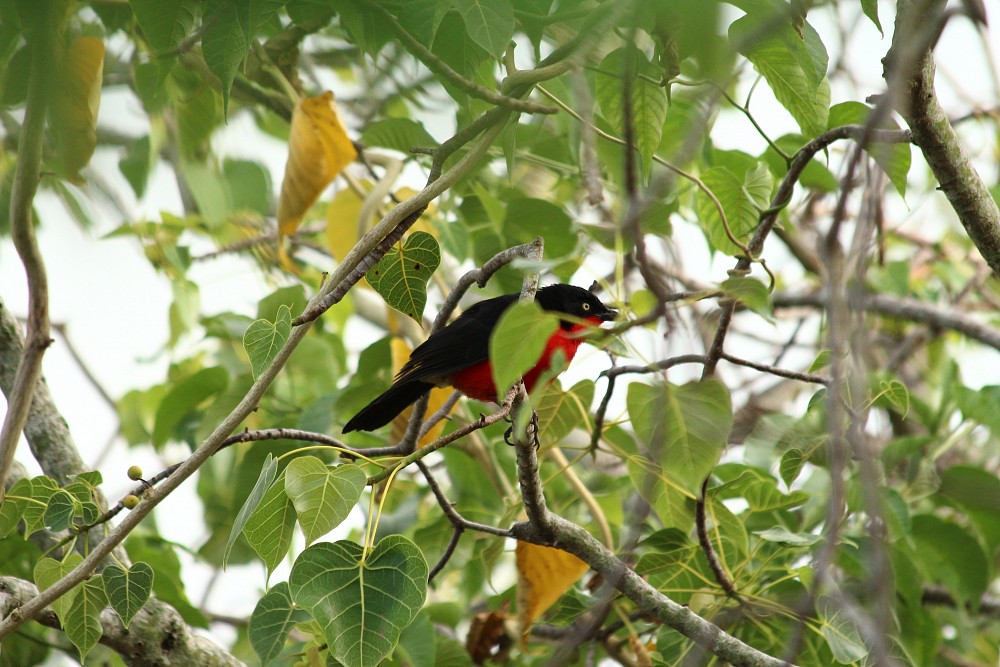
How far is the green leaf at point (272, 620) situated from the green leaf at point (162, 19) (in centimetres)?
135

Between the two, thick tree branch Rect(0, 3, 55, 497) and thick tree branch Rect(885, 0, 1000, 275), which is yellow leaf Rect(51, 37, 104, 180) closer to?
thick tree branch Rect(0, 3, 55, 497)

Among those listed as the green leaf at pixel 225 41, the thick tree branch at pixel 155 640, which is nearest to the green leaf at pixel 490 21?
the green leaf at pixel 225 41

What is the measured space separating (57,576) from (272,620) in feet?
1.62

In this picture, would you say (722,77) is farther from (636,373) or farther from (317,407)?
(317,407)

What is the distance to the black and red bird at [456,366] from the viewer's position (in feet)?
11.6

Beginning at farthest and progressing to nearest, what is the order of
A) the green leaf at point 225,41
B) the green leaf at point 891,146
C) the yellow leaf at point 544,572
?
the yellow leaf at point 544,572 < the green leaf at point 891,146 < the green leaf at point 225,41

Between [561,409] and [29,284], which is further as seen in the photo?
[561,409]

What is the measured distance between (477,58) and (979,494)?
2436 mm

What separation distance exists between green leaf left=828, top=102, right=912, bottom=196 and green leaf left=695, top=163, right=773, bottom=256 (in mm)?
293

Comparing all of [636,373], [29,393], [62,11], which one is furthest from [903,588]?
[62,11]

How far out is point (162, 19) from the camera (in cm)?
221

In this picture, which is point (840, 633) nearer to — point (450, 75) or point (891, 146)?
point (891, 146)

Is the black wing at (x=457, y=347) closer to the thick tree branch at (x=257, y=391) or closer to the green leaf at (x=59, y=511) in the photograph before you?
the thick tree branch at (x=257, y=391)

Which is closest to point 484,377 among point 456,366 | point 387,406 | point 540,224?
point 456,366
